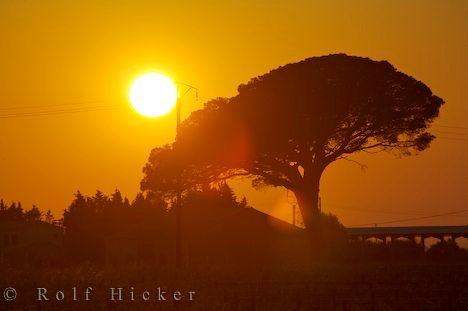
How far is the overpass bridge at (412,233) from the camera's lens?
7681 cm

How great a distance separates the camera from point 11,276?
96.1 ft

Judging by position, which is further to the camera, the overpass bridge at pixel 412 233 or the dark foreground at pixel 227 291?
the overpass bridge at pixel 412 233

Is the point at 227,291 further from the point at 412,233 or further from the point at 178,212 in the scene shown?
the point at 412,233

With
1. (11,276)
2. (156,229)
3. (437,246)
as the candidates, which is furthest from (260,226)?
(11,276)

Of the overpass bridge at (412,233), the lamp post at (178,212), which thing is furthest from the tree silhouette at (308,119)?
the overpass bridge at (412,233)

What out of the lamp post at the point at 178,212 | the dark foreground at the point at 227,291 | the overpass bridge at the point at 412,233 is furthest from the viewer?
the overpass bridge at the point at 412,233

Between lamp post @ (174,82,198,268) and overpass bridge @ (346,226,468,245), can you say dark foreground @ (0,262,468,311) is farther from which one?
overpass bridge @ (346,226,468,245)

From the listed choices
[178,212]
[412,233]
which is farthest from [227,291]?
[412,233]

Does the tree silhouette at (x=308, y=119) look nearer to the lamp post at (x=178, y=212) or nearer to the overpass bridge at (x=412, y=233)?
the lamp post at (x=178, y=212)

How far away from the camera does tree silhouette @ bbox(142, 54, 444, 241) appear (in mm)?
46344

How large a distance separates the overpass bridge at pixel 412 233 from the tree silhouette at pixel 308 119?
23263 mm

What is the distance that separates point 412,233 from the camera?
8331 centimetres

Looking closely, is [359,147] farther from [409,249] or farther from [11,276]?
[11,276]

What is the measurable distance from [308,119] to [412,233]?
4059cm
